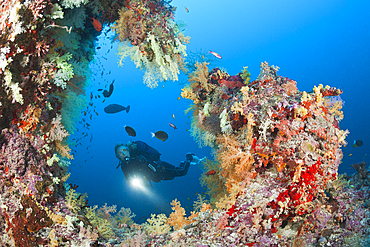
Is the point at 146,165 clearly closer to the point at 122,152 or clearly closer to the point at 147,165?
the point at 147,165

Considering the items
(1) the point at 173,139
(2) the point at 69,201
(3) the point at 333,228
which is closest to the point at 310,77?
(1) the point at 173,139

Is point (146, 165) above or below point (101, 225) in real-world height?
above

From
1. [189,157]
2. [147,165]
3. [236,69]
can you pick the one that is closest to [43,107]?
[147,165]

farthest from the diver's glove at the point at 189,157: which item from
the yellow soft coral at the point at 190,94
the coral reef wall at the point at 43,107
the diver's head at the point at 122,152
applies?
the coral reef wall at the point at 43,107

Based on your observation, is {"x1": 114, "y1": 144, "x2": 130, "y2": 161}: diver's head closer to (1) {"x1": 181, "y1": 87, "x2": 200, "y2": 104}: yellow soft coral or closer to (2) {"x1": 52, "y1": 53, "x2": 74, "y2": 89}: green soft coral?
(1) {"x1": 181, "y1": 87, "x2": 200, "y2": 104}: yellow soft coral

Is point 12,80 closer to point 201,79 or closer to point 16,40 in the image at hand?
point 16,40

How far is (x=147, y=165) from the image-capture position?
34.9 ft

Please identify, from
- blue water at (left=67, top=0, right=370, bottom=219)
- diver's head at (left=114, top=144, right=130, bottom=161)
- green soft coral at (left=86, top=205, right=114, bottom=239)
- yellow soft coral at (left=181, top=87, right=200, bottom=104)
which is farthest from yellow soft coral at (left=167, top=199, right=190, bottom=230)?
blue water at (left=67, top=0, right=370, bottom=219)

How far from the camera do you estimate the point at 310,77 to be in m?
34.0

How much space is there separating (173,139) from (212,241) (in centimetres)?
3562

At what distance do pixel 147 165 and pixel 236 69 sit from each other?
126 feet

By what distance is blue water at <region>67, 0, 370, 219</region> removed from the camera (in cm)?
2633

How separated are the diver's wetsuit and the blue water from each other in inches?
344

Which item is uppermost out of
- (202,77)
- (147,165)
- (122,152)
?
(147,165)
